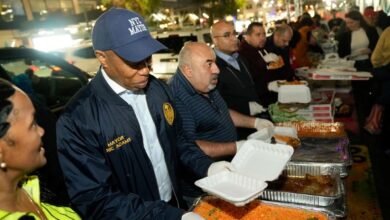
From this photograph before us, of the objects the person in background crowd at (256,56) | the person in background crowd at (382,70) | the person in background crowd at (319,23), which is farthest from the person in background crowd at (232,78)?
the person in background crowd at (319,23)

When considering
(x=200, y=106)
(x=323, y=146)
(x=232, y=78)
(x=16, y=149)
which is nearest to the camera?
(x=16, y=149)

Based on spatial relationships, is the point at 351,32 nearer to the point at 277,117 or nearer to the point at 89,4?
the point at 277,117

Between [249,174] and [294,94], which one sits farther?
[294,94]

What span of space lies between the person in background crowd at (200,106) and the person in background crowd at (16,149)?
58.2 inches

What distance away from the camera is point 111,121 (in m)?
1.89

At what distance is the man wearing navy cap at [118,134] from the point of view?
1.77m

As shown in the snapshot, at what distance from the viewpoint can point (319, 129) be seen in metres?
3.44

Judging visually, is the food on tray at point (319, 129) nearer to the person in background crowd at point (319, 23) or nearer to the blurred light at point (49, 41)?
the person in background crowd at point (319, 23)

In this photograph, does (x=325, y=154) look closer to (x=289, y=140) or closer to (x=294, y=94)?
(x=289, y=140)

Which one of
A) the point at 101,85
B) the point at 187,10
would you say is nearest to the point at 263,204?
the point at 101,85

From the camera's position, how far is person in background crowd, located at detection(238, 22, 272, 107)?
486 cm

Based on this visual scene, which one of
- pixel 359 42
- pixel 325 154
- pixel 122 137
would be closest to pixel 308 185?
pixel 325 154

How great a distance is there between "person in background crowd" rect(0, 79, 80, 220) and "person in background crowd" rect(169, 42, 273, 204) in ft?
4.85

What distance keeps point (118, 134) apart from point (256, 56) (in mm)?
3461
